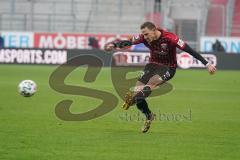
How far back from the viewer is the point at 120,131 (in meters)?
13.0

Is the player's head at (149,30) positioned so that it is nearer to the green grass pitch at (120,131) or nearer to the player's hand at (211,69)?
the player's hand at (211,69)

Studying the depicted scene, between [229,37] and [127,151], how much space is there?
116 ft

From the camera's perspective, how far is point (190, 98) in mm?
22000

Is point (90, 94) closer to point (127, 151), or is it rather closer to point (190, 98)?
point (190, 98)

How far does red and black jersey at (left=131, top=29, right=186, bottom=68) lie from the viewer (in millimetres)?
12969

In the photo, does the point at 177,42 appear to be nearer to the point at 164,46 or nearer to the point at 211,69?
the point at 164,46

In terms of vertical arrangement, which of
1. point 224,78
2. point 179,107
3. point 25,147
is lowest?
point 224,78

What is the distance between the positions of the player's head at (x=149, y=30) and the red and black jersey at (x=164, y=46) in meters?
0.23

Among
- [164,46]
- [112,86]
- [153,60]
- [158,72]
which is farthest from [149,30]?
[112,86]

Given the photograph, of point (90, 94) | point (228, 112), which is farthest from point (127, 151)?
point (90, 94)

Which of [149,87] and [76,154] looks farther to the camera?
[149,87]

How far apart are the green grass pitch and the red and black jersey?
4.63ft

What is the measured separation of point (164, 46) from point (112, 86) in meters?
12.6

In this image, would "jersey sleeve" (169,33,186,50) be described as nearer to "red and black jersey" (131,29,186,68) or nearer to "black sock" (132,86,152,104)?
"red and black jersey" (131,29,186,68)
